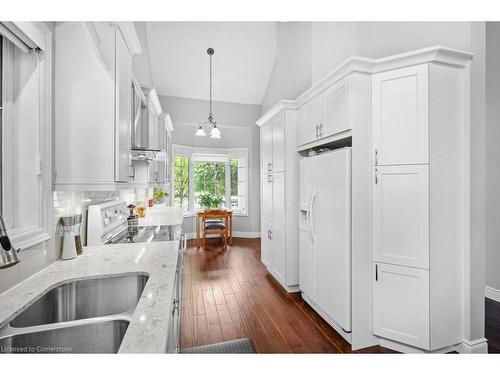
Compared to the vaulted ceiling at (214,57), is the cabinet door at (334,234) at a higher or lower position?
lower

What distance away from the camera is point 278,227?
3145 mm

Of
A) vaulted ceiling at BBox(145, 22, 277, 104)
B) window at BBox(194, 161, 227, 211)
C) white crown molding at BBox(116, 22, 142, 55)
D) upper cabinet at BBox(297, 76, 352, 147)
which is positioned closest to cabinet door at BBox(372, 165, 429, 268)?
upper cabinet at BBox(297, 76, 352, 147)

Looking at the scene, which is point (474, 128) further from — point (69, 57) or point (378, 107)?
point (69, 57)

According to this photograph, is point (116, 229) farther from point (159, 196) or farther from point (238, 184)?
point (238, 184)

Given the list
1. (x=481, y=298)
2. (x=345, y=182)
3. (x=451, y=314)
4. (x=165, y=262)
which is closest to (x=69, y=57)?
(x=165, y=262)

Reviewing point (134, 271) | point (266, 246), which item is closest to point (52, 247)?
point (134, 271)

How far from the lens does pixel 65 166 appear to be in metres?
1.22

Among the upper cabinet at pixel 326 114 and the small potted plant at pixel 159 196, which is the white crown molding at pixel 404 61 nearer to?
the upper cabinet at pixel 326 114

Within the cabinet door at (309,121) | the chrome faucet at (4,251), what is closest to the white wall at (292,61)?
the cabinet door at (309,121)

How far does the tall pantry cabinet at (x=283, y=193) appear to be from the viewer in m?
2.88

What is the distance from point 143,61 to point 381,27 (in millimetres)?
3499

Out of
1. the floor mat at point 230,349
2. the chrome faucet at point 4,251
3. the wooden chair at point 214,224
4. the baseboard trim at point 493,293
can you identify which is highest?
the chrome faucet at point 4,251

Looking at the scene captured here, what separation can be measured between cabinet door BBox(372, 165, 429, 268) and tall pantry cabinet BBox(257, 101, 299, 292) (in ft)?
3.66

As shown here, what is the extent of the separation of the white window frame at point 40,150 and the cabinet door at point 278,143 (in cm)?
226
